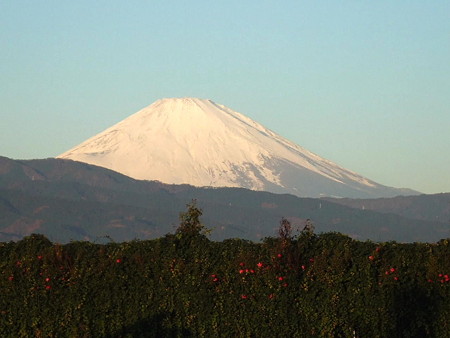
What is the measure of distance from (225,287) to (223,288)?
76 millimetres

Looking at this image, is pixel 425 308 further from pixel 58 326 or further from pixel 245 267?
pixel 58 326

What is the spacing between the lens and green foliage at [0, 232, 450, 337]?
121 feet

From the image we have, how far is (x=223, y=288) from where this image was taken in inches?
1496

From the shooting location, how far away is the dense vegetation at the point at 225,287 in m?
36.8

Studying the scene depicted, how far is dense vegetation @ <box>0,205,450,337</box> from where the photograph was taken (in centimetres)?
3678

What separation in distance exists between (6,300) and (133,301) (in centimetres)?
463

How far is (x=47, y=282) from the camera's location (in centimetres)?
3888

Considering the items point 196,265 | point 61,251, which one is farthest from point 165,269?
point 61,251

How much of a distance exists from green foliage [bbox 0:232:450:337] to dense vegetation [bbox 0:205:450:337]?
0.11 feet

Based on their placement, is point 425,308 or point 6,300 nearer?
point 425,308

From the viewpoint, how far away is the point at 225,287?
1496 inches

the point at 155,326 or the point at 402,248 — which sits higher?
the point at 402,248

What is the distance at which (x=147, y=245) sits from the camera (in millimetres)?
39125

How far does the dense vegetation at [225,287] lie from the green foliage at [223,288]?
0.03 m
